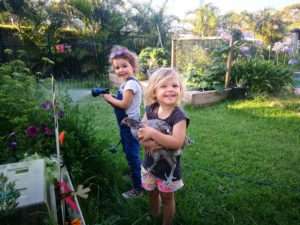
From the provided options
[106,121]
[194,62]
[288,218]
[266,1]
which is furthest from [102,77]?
[266,1]

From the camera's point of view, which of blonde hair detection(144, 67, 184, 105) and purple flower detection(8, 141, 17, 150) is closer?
blonde hair detection(144, 67, 184, 105)

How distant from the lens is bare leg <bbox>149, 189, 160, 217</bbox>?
1.83 meters

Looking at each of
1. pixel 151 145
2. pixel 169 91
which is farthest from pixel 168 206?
pixel 169 91

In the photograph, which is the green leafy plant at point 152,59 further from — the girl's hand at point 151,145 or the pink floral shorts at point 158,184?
the girl's hand at point 151,145

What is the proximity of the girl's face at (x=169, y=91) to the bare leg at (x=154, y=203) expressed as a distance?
65 centimetres

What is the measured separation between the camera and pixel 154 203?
188cm

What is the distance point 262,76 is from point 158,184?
460cm

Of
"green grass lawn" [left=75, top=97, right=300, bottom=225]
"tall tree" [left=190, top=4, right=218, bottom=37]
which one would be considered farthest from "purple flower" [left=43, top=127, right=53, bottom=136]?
"tall tree" [left=190, top=4, right=218, bottom=37]

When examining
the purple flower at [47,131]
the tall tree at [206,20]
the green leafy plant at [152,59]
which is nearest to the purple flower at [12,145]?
the purple flower at [47,131]

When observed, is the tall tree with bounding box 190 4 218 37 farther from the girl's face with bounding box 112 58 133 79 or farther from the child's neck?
the child's neck

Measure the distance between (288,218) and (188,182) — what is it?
0.84 m

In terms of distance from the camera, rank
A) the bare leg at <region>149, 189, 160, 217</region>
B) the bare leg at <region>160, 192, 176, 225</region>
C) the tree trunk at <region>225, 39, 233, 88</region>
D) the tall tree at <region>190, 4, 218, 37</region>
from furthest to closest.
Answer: the tall tree at <region>190, 4, 218, 37</region> → the tree trunk at <region>225, 39, 233, 88</region> → the bare leg at <region>149, 189, 160, 217</region> → the bare leg at <region>160, 192, 176, 225</region>

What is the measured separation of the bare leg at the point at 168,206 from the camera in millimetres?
1688

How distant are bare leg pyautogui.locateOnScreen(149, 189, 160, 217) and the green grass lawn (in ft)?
0.23
